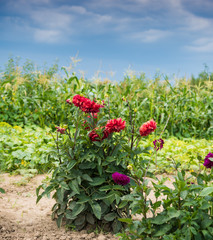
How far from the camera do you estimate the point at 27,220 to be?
8.24 ft

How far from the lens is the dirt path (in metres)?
2.19

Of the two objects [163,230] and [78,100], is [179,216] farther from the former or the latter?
[78,100]

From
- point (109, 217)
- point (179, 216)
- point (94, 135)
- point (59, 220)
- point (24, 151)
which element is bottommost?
point (59, 220)

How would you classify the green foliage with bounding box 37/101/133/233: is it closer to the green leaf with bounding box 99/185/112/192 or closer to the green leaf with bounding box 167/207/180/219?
the green leaf with bounding box 99/185/112/192

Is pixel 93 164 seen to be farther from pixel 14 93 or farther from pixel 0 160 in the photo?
pixel 14 93

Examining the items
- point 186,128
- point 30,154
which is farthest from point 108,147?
point 186,128

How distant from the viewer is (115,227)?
7.17ft

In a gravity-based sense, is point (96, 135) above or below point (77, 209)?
above

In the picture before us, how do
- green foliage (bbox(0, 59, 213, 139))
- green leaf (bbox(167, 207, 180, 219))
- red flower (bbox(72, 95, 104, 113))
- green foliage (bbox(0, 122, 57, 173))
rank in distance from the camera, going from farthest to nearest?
green foliage (bbox(0, 59, 213, 139)) < green foliage (bbox(0, 122, 57, 173)) < red flower (bbox(72, 95, 104, 113)) < green leaf (bbox(167, 207, 180, 219))

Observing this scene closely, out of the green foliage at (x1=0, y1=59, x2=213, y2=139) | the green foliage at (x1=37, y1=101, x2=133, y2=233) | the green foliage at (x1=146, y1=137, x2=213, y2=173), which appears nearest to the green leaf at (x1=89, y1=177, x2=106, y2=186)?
the green foliage at (x1=37, y1=101, x2=133, y2=233)

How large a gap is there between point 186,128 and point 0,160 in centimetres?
478

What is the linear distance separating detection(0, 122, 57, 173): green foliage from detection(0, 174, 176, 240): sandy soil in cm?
52

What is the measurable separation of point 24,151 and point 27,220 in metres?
1.89

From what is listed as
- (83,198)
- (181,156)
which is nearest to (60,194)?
(83,198)
